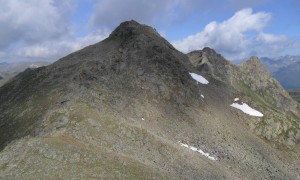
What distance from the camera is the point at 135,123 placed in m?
75.9

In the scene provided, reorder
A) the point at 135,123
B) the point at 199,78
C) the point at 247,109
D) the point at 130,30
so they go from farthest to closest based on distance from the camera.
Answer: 1. the point at 130,30
2. the point at 199,78
3. the point at 247,109
4. the point at 135,123

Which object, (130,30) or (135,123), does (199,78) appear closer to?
(130,30)

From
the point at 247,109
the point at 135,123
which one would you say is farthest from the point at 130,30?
the point at 135,123

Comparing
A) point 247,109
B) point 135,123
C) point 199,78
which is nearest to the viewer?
point 135,123

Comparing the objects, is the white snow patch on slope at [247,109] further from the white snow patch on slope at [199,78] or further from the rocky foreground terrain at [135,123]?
the white snow patch on slope at [199,78]

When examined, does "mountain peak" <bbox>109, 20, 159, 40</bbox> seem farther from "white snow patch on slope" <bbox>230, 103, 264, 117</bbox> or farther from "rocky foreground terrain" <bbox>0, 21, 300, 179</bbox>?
"white snow patch on slope" <bbox>230, 103, 264, 117</bbox>

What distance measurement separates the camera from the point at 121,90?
88.2 metres

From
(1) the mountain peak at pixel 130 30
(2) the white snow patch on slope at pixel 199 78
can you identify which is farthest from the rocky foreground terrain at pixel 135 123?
(2) the white snow patch on slope at pixel 199 78

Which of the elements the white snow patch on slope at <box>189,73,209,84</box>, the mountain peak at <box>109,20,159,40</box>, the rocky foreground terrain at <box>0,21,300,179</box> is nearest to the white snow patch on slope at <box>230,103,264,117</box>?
the rocky foreground terrain at <box>0,21,300,179</box>

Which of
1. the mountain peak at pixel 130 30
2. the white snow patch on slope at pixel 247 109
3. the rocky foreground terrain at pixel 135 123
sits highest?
the mountain peak at pixel 130 30

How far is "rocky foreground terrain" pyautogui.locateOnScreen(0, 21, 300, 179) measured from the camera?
57.0 metres

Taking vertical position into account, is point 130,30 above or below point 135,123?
above

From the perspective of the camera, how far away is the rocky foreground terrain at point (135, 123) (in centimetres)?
5697

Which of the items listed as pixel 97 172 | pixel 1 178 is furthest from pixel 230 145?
pixel 1 178
